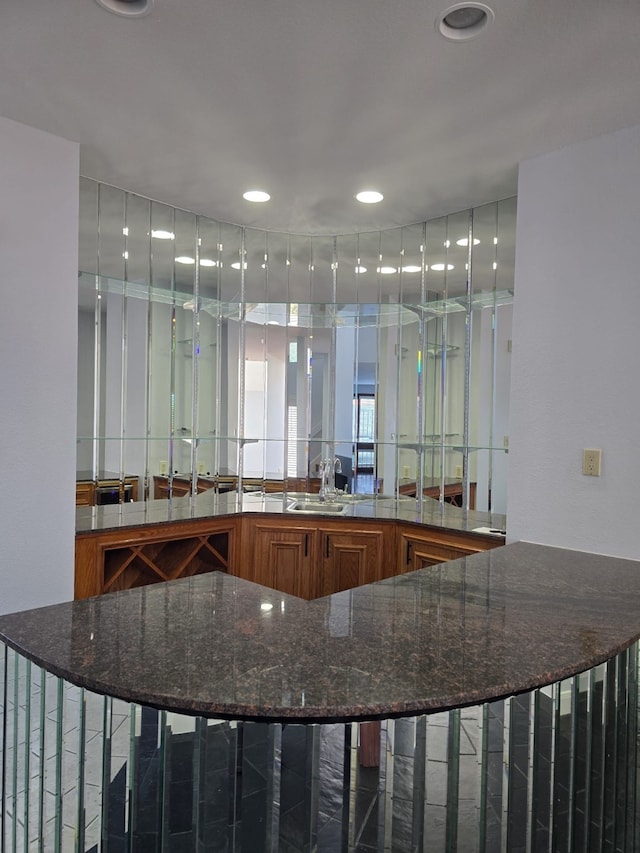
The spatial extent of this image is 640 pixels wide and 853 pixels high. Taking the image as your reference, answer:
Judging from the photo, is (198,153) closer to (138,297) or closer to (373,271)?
(138,297)

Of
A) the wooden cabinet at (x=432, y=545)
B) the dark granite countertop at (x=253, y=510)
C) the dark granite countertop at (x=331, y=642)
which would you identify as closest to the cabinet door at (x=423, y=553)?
the wooden cabinet at (x=432, y=545)

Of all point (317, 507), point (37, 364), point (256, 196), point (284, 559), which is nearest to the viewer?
point (37, 364)

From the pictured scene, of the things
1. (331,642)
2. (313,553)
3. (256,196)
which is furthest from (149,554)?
(331,642)

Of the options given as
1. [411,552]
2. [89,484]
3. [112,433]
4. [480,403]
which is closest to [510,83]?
[480,403]

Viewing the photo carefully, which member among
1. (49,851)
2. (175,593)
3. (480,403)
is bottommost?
(49,851)

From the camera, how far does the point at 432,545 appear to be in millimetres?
3146

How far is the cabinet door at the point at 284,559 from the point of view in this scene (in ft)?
11.3

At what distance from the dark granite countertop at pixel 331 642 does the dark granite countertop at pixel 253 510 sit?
1345 mm

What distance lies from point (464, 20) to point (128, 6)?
38.9 inches

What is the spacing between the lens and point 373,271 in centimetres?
395

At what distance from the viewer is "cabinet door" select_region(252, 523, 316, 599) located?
11.3 feet

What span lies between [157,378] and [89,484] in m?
0.73

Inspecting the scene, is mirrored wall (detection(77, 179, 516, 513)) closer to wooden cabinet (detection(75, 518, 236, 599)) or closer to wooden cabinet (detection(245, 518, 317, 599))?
wooden cabinet (detection(75, 518, 236, 599))

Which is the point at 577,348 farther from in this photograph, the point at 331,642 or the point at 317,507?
the point at 317,507
